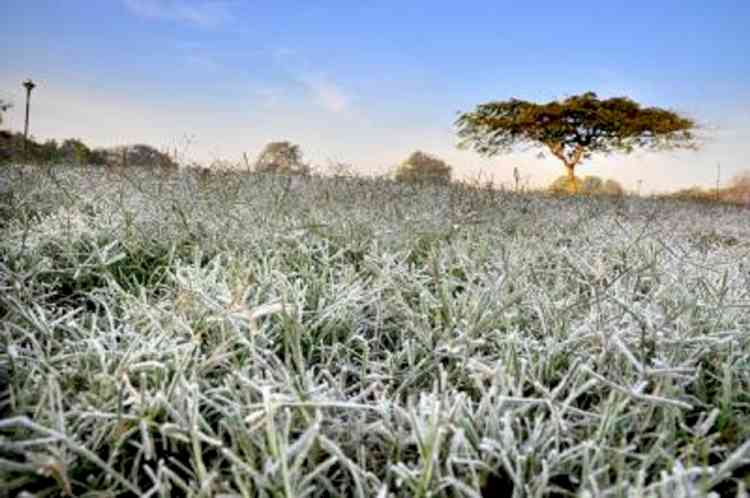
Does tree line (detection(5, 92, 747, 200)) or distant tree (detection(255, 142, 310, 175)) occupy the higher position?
tree line (detection(5, 92, 747, 200))

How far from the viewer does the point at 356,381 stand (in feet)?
4.35

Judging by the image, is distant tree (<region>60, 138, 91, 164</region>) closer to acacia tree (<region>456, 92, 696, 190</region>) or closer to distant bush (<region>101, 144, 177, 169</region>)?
distant bush (<region>101, 144, 177, 169</region>)

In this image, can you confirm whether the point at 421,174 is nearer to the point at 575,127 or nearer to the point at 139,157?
the point at 139,157

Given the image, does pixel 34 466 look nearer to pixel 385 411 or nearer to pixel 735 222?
pixel 385 411

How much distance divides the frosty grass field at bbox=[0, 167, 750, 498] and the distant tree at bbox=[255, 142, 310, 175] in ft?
8.87

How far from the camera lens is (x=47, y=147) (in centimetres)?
621

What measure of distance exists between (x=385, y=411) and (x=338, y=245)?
1.39 meters

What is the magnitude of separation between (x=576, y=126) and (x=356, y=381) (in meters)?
24.3

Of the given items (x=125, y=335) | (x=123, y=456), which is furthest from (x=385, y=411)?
(x=125, y=335)

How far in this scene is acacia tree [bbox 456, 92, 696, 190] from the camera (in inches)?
874

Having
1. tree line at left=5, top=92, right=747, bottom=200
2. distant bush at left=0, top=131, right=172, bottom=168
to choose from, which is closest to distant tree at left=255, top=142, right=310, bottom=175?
distant bush at left=0, top=131, right=172, bottom=168

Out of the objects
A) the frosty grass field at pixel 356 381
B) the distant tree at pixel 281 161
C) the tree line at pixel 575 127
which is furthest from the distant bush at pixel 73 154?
the tree line at pixel 575 127

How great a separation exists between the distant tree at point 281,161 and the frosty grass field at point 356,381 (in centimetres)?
270

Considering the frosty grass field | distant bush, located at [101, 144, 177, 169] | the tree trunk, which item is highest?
the tree trunk
